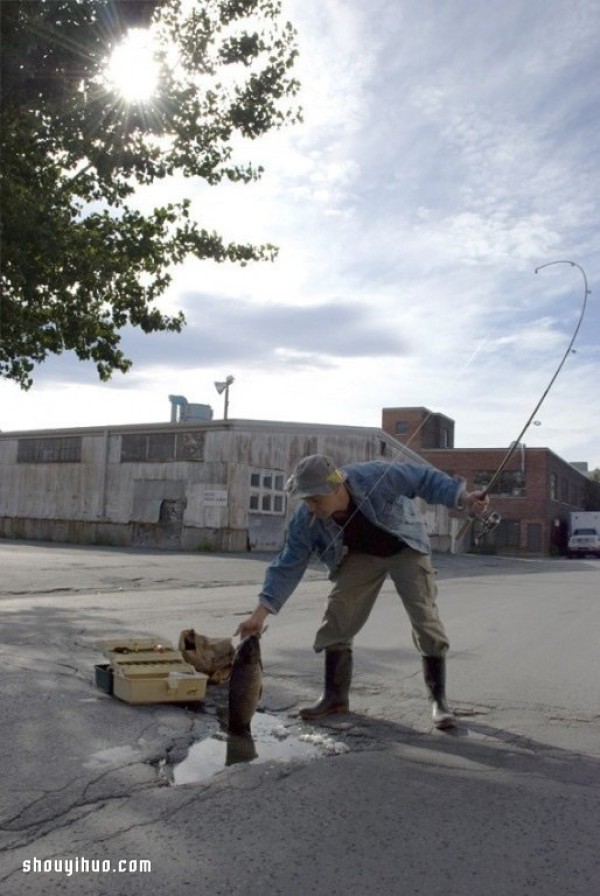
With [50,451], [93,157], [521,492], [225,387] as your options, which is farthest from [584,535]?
[93,157]

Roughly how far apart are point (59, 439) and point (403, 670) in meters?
28.6

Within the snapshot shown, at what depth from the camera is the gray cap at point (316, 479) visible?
181 inches

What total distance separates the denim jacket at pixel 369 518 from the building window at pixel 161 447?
79.8 ft

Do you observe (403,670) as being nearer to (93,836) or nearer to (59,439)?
(93,836)

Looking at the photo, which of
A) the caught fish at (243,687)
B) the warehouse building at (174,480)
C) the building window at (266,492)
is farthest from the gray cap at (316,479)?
the building window at (266,492)

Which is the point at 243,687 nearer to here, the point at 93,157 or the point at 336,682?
the point at 336,682

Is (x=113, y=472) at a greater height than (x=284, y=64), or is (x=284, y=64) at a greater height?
(x=284, y=64)

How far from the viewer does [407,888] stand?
8.90 ft

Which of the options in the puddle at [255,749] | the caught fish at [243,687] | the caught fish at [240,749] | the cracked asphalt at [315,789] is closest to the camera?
the cracked asphalt at [315,789]

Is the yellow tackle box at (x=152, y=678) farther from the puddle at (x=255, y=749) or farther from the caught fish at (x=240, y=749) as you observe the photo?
the caught fish at (x=240, y=749)

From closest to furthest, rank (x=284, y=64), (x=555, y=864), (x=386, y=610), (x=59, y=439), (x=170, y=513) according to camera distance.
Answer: (x=555, y=864)
(x=386, y=610)
(x=284, y=64)
(x=170, y=513)
(x=59, y=439)

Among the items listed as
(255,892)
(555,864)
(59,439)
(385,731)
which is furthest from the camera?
(59,439)

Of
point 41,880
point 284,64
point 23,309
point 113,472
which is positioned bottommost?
point 41,880

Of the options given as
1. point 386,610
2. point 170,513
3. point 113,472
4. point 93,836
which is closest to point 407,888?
point 93,836
